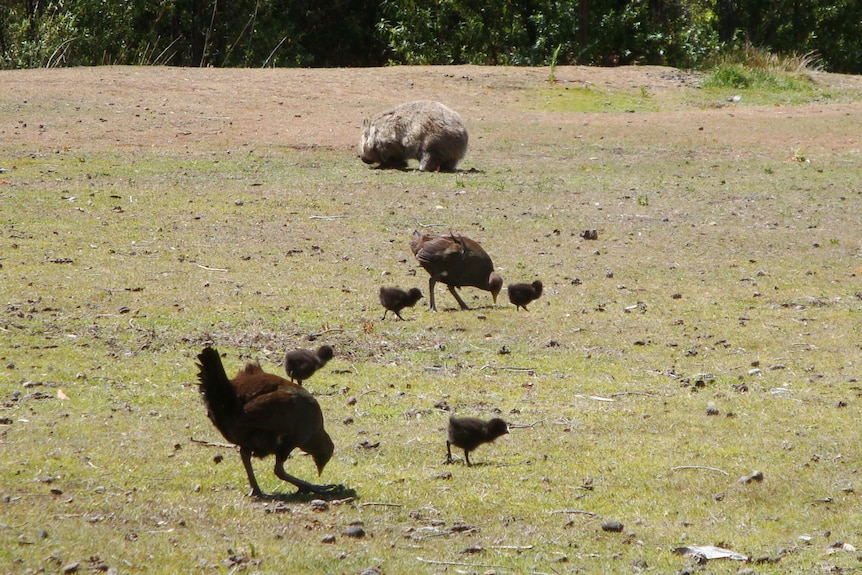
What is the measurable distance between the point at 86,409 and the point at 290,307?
133 inches

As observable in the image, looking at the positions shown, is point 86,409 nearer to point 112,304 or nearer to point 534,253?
point 112,304

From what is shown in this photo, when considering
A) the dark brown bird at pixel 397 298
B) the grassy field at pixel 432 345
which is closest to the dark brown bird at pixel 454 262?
the grassy field at pixel 432 345

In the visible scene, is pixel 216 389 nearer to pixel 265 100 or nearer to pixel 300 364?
pixel 300 364

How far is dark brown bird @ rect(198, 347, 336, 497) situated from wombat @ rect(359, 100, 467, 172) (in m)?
12.9

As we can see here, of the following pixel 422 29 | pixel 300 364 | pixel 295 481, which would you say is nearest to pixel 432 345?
pixel 300 364

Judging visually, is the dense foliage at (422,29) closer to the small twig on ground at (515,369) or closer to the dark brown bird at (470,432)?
the small twig on ground at (515,369)

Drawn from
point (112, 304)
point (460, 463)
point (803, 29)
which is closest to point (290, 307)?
point (112, 304)

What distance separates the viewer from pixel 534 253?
44.2ft

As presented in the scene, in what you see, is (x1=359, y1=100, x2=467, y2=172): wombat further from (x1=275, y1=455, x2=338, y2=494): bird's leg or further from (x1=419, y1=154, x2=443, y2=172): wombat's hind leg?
(x1=275, y1=455, x2=338, y2=494): bird's leg

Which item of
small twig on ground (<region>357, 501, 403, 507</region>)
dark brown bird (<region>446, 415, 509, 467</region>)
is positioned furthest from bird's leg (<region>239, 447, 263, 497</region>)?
dark brown bird (<region>446, 415, 509, 467</region>)

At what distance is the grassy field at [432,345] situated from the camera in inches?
224

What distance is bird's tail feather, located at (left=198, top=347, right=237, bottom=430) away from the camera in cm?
527

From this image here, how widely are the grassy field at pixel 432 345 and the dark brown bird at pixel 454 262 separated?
0.33 m

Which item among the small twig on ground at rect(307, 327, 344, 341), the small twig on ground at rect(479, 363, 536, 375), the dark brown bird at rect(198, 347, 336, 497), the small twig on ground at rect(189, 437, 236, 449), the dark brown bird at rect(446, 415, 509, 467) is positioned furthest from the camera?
the small twig on ground at rect(307, 327, 344, 341)
